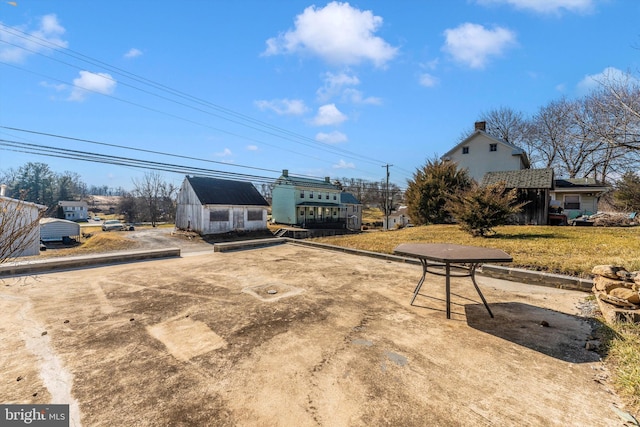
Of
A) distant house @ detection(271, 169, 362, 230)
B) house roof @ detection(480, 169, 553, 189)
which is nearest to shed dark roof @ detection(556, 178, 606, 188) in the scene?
house roof @ detection(480, 169, 553, 189)

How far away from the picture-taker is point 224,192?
2333 cm

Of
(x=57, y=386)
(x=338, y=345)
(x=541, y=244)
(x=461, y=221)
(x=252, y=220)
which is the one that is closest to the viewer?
(x=57, y=386)

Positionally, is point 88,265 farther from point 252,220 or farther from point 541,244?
point 252,220

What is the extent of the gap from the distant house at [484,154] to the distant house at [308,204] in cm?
1472

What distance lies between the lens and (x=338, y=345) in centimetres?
285

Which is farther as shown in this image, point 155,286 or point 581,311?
point 155,286

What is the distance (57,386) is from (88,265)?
556 cm

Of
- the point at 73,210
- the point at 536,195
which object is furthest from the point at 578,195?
the point at 73,210

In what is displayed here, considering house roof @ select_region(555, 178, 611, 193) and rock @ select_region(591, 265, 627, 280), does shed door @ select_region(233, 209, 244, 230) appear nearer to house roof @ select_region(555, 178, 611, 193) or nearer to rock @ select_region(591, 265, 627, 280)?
rock @ select_region(591, 265, 627, 280)

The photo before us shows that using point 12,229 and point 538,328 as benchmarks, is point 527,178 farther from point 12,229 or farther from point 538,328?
point 12,229

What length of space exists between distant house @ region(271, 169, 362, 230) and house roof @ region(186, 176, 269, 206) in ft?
11.9

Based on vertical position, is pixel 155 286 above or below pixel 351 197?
below

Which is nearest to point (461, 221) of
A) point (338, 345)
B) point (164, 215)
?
point (338, 345)

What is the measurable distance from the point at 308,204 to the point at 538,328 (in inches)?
1091
